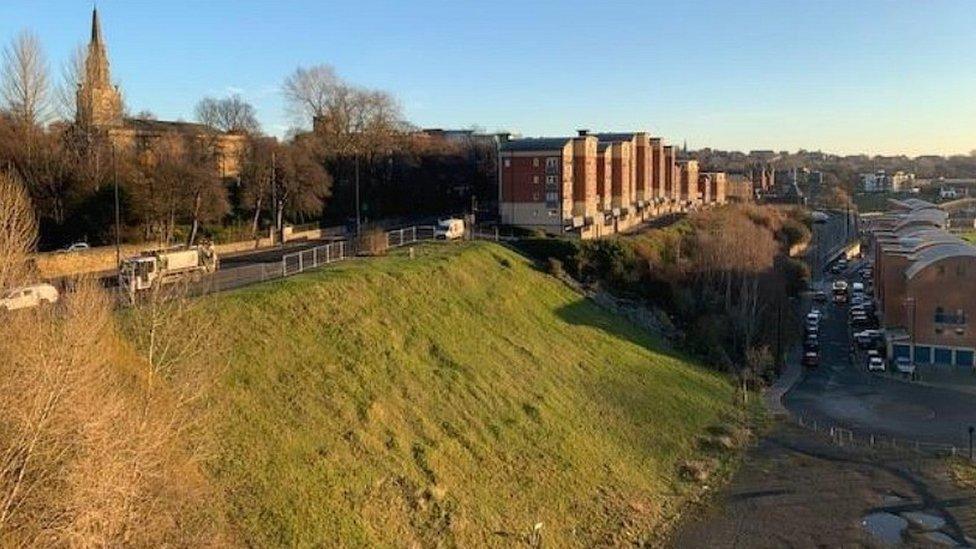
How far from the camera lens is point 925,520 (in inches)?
928

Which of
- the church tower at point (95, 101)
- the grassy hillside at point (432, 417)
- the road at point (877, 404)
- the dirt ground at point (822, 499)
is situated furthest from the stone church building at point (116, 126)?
the road at point (877, 404)

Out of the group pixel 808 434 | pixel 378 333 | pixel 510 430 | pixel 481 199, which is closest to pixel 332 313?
pixel 378 333

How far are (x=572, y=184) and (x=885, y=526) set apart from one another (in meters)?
35.6

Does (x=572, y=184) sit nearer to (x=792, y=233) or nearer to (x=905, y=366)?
(x=905, y=366)

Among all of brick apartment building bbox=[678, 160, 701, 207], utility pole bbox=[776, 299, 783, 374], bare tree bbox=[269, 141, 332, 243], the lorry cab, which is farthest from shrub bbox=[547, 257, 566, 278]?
brick apartment building bbox=[678, 160, 701, 207]

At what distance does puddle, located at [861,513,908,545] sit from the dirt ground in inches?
7.0

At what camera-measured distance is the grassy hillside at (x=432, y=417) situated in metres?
17.8

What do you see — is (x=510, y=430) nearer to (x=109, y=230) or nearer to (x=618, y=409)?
(x=618, y=409)

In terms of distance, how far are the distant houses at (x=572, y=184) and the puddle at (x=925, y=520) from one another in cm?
2802

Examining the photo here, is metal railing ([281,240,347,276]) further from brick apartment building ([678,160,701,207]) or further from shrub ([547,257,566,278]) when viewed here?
brick apartment building ([678,160,701,207])

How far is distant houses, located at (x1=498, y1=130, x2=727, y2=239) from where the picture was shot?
54.0 meters

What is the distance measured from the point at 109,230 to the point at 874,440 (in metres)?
34.8

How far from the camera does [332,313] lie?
996 inches

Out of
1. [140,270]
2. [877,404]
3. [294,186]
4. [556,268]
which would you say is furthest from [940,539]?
[294,186]
